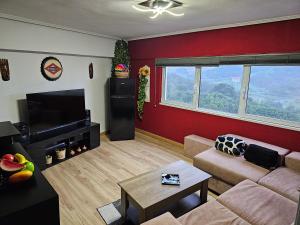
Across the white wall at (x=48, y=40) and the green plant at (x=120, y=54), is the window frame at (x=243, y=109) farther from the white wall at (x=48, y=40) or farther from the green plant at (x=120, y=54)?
the white wall at (x=48, y=40)

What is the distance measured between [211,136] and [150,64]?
2054 mm

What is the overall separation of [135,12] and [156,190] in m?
2.12

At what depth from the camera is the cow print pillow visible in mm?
2740

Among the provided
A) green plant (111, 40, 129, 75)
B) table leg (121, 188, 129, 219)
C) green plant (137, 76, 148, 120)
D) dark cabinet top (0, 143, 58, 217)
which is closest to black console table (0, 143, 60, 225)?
dark cabinet top (0, 143, 58, 217)

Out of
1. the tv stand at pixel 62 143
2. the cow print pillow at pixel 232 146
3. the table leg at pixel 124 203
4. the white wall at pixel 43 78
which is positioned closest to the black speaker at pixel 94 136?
the tv stand at pixel 62 143

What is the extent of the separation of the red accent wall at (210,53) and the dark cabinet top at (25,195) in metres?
2.92

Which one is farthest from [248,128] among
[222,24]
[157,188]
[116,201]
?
[116,201]

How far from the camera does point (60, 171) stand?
10.2 feet

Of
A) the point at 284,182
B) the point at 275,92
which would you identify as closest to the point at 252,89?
the point at 275,92

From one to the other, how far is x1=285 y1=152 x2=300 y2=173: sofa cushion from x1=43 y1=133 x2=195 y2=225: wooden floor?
5.45 ft

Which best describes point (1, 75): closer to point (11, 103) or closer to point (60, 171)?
point (11, 103)

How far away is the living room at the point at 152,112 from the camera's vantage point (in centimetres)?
181

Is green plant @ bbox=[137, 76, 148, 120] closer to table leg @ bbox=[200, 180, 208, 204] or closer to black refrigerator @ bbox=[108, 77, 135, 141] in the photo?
black refrigerator @ bbox=[108, 77, 135, 141]

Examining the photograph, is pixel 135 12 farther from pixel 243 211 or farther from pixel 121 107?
pixel 243 211
